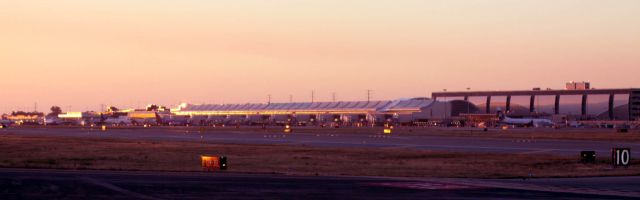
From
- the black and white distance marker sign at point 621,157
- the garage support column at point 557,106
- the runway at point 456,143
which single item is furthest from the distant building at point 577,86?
the black and white distance marker sign at point 621,157

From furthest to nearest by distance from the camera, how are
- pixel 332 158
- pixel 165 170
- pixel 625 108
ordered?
pixel 625 108
pixel 332 158
pixel 165 170

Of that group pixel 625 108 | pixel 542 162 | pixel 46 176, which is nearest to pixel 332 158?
pixel 542 162

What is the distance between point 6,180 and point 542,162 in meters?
29.9

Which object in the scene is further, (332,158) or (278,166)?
(332,158)

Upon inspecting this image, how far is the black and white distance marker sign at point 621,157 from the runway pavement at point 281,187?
21.8 feet

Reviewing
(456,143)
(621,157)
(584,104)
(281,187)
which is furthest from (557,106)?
(281,187)

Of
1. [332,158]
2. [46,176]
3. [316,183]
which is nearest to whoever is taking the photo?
[316,183]

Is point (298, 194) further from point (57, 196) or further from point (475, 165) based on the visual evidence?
point (475, 165)

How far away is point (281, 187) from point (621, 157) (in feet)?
68.3

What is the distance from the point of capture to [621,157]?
41.8 meters

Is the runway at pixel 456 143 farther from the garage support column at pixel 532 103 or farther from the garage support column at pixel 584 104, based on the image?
the garage support column at pixel 532 103

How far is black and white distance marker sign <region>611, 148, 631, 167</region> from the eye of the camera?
41.6 metres

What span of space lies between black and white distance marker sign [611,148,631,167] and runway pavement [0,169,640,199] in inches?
262

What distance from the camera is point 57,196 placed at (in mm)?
26969
